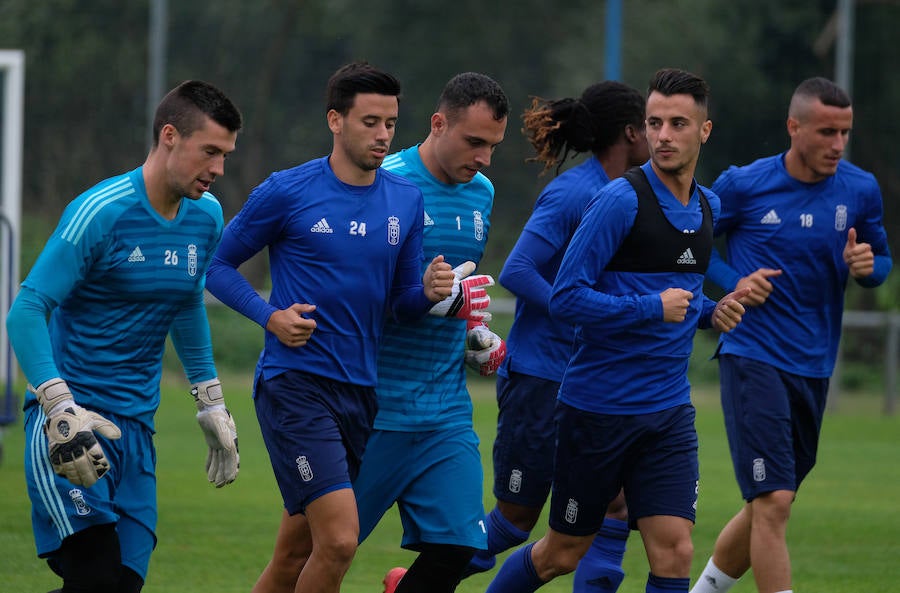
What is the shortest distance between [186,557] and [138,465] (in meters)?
3.28

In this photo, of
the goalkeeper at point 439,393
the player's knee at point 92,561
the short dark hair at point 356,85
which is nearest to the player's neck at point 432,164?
the goalkeeper at point 439,393

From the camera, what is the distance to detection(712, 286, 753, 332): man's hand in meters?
5.84

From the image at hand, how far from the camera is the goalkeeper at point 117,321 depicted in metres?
5.01

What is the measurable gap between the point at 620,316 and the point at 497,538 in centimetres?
162

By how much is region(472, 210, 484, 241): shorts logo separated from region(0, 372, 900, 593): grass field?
2.28m

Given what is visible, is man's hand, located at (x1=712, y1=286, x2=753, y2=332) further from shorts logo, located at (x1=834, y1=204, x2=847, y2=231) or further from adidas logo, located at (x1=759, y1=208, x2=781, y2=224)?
shorts logo, located at (x1=834, y1=204, x2=847, y2=231)

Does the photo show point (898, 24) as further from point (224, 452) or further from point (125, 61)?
point (224, 452)

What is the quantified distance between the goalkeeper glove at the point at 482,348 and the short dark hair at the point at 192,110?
1459mm

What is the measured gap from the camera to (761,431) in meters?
6.61

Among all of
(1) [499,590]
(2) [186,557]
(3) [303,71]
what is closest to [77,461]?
(1) [499,590]

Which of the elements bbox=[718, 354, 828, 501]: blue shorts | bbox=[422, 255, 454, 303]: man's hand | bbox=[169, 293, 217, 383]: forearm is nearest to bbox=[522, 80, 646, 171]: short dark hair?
bbox=[718, 354, 828, 501]: blue shorts

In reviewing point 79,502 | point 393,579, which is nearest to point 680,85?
point 393,579

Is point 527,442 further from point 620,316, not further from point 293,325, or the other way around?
point 293,325

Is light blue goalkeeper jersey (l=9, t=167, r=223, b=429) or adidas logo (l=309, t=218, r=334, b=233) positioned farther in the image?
adidas logo (l=309, t=218, r=334, b=233)
